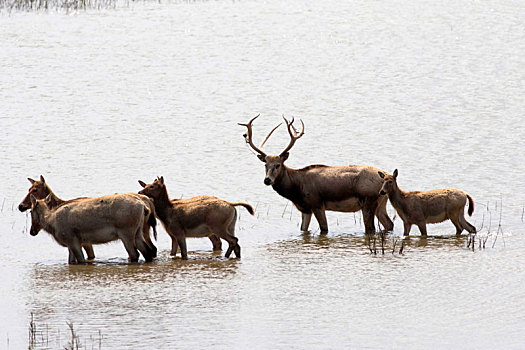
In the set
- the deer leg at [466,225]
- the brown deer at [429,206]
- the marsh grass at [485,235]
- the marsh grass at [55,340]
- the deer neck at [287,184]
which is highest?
the deer neck at [287,184]

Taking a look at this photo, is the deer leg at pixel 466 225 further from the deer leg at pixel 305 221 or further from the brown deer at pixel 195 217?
the brown deer at pixel 195 217

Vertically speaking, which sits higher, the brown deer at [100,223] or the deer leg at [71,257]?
the brown deer at [100,223]

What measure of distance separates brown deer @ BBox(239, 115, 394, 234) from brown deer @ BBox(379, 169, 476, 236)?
592 mm

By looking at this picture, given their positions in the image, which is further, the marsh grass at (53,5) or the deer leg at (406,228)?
the marsh grass at (53,5)

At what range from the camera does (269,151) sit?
23.2 m

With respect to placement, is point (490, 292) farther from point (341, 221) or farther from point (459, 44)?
point (459, 44)

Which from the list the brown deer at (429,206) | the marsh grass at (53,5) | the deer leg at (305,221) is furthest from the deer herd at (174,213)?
the marsh grass at (53,5)

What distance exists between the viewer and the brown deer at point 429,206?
1650 centimetres

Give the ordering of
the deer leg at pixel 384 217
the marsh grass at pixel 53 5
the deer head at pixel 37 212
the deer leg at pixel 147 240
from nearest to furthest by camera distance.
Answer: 1. the deer leg at pixel 147 240
2. the deer head at pixel 37 212
3. the deer leg at pixel 384 217
4. the marsh grass at pixel 53 5

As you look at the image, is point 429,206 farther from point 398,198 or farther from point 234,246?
point 234,246

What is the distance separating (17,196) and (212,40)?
1715 cm

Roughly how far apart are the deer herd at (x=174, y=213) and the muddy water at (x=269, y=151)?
34 centimetres

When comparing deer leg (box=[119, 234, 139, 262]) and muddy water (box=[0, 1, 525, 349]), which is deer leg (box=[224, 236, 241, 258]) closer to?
muddy water (box=[0, 1, 525, 349])

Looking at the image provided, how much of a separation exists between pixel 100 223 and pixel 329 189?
4494 mm
